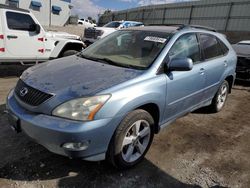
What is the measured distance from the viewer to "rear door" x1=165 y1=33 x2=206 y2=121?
346 cm

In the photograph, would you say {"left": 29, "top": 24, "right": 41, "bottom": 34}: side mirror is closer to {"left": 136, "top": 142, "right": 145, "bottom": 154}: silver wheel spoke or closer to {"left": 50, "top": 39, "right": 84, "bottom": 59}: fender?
{"left": 50, "top": 39, "right": 84, "bottom": 59}: fender

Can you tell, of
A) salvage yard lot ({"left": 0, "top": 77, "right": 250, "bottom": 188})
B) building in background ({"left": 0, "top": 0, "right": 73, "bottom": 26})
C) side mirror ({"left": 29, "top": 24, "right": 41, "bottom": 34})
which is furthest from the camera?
building in background ({"left": 0, "top": 0, "right": 73, "bottom": 26})

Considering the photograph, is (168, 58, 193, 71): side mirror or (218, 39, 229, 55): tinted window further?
(218, 39, 229, 55): tinted window

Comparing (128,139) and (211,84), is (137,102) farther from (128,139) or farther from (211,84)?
(211,84)

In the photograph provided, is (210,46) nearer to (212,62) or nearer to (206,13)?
(212,62)

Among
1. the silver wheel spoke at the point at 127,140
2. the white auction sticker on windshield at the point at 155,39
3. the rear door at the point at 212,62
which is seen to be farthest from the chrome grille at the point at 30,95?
the rear door at the point at 212,62

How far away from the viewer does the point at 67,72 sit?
10.4 ft

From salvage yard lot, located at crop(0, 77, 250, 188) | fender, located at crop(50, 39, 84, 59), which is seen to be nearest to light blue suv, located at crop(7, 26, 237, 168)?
salvage yard lot, located at crop(0, 77, 250, 188)

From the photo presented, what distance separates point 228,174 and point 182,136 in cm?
105

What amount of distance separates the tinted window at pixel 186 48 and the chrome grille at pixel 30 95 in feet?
5.80

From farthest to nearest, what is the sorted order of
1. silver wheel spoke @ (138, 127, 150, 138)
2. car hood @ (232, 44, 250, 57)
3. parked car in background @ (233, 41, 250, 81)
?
car hood @ (232, 44, 250, 57)
parked car in background @ (233, 41, 250, 81)
silver wheel spoke @ (138, 127, 150, 138)

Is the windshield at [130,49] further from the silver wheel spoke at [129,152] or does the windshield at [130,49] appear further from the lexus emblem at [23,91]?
the lexus emblem at [23,91]

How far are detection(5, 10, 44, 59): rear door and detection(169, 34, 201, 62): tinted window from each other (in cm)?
486

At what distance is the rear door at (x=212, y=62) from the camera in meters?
4.32
